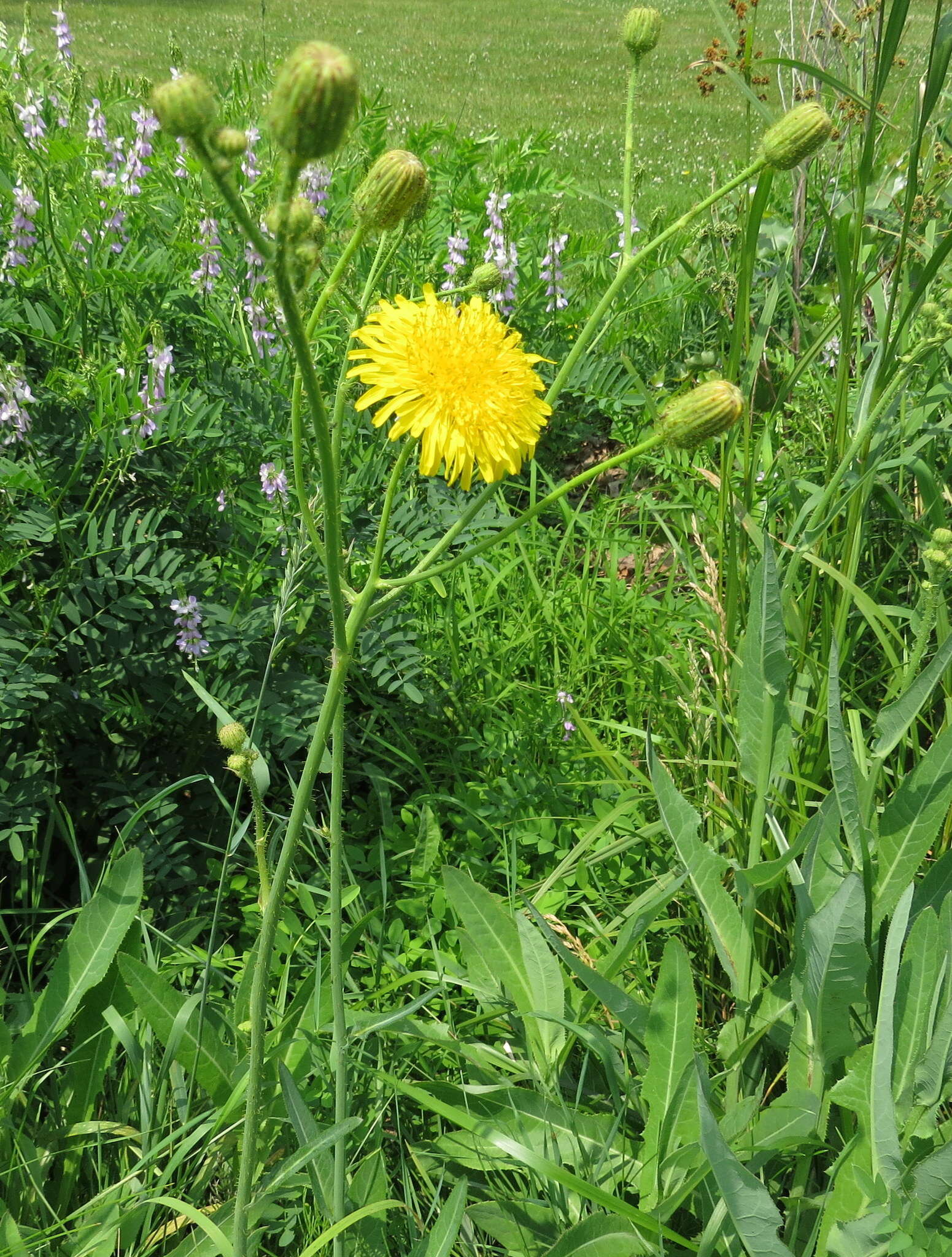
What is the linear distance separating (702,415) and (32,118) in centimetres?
177

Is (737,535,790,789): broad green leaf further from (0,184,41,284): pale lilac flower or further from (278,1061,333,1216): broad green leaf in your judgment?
(0,184,41,284): pale lilac flower

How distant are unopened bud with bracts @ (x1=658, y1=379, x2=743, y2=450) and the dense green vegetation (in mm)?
15

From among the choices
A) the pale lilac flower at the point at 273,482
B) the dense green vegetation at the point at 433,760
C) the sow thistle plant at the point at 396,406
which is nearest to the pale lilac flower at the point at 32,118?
the dense green vegetation at the point at 433,760

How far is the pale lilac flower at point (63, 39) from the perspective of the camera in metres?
2.26

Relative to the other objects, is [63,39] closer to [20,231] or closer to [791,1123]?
[20,231]

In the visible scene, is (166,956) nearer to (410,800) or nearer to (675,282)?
(410,800)

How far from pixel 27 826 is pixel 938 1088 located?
4.04 feet

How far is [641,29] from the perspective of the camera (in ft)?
3.84

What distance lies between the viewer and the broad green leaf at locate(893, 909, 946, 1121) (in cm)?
125

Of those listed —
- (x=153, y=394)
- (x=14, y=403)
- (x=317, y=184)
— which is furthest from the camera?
(x=317, y=184)

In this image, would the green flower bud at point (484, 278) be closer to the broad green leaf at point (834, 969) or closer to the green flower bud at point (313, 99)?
the green flower bud at point (313, 99)

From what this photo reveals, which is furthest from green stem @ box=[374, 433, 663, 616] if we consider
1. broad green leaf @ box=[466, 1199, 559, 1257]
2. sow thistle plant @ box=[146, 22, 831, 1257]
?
broad green leaf @ box=[466, 1199, 559, 1257]

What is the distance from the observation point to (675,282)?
3057mm

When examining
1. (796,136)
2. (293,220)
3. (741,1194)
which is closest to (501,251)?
(796,136)
